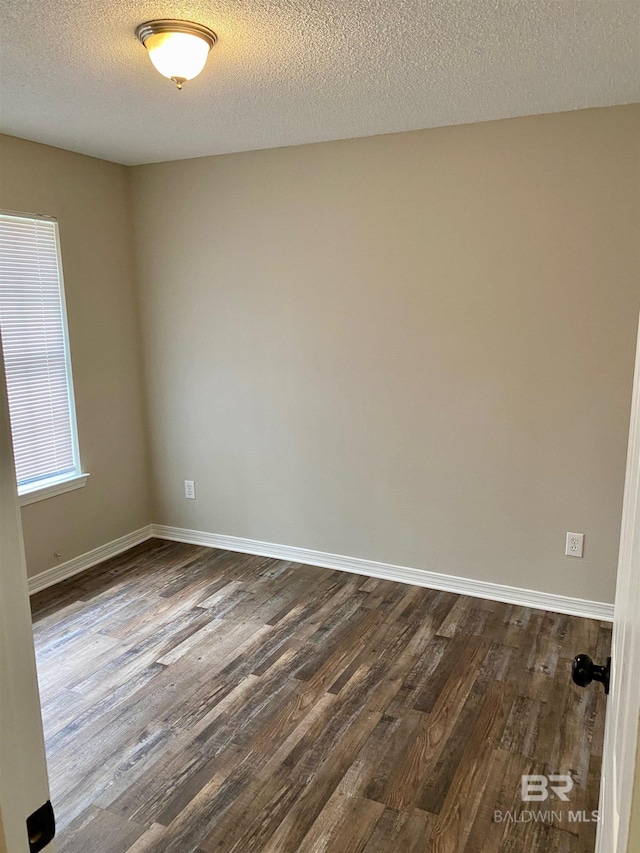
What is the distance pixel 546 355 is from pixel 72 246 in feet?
8.89

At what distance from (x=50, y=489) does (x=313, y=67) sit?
2597 millimetres

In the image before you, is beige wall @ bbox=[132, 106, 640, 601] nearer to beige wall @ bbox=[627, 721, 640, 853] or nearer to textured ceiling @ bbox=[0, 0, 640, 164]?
textured ceiling @ bbox=[0, 0, 640, 164]

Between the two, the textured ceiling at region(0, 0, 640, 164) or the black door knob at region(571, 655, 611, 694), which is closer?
the black door knob at region(571, 655, 611, 694)

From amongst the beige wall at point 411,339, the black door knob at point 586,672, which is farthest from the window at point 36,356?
the black door knob at point 586,672

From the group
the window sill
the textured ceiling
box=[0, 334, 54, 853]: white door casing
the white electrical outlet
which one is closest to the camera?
box=[0, 334, 54, 853]: white door casing

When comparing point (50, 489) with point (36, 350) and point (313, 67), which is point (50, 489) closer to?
point (36, 350)

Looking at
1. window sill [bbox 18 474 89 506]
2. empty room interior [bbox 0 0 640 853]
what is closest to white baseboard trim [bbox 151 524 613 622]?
empty room interior [bbox 0 0 640 853]

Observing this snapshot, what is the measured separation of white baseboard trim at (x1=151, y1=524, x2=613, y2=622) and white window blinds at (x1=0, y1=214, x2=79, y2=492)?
3.30 feet

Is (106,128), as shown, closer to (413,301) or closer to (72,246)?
(72,246)

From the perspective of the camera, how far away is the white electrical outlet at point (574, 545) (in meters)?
3.09

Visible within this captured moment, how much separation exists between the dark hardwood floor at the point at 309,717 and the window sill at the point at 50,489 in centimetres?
55

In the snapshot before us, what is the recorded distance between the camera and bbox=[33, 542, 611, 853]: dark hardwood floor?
1.89m

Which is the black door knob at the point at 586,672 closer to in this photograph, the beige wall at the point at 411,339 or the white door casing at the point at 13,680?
the white door casing at the point at 13,680

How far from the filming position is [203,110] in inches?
108
